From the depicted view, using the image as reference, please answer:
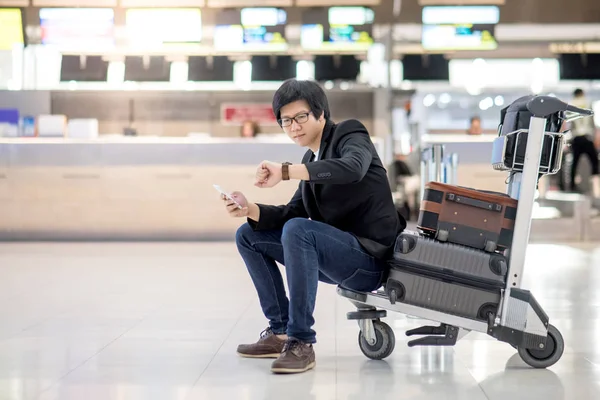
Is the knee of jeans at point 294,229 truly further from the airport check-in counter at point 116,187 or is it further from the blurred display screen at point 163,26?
the blurred display screen at point 163,26

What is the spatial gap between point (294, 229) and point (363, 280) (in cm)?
32

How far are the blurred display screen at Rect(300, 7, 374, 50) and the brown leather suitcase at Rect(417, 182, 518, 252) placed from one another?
7.91 meters

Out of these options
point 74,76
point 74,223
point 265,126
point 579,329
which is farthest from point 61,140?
point 579,329

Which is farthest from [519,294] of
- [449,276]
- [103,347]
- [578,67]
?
[578,67]

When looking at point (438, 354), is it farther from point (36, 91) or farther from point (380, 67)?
point (380, 67)

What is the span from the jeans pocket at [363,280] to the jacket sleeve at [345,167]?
0.33 metres

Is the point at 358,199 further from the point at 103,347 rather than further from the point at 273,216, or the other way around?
the point at 103,347

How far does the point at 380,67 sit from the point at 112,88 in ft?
12.1

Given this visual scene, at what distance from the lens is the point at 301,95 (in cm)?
277

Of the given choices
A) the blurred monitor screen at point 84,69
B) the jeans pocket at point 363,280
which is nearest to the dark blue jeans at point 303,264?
the jeans pocket at point 363,280

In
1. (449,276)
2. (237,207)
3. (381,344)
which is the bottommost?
(381,344)

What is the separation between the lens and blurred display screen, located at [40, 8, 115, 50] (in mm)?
9922

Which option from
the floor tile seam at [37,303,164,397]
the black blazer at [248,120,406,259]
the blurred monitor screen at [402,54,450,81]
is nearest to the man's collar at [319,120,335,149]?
the black blazer at [248,120,406,259]

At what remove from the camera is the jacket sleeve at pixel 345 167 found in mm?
2623
